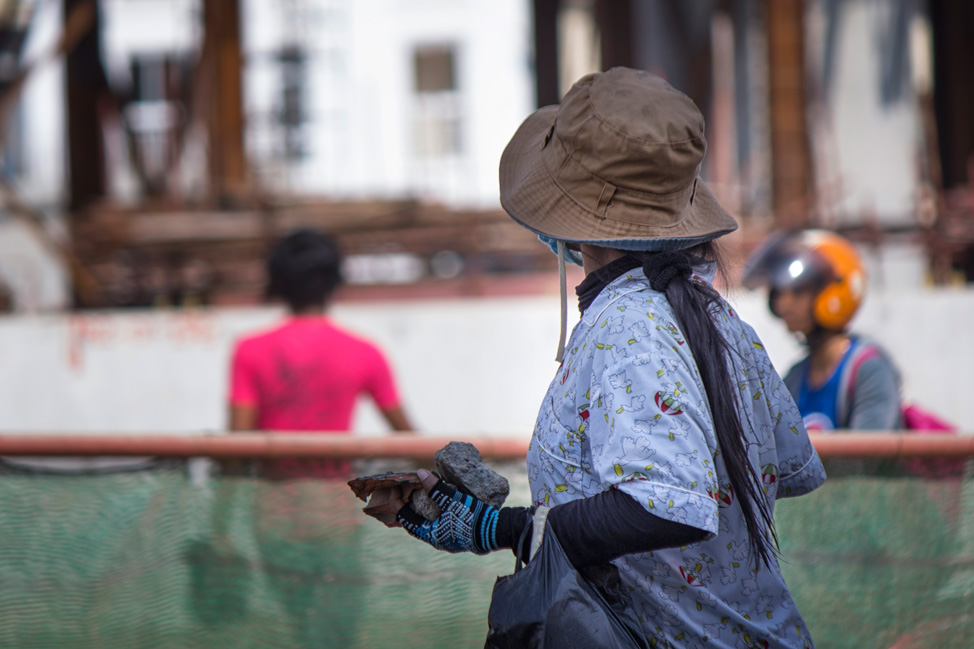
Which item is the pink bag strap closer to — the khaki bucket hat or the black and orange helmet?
the black and orange helmet

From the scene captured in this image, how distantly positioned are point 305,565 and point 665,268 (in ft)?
5.62

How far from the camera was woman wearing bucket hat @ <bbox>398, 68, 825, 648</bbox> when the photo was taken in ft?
4.49

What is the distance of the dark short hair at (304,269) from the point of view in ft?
12.0

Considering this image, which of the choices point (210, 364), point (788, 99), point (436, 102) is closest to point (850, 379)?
point (210, 364)

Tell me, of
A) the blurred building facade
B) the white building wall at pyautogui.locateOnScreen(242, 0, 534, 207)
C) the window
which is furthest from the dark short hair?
the window

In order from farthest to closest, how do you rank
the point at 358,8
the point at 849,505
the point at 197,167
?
1. the point at 358,8
2. the point at 197,167
3. the point at 849,505

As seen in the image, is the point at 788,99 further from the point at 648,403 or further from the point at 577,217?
the point at 648,403

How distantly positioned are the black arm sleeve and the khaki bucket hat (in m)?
0.40

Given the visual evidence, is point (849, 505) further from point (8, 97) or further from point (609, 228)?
point (8, 97)

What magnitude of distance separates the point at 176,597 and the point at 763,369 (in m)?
1.88

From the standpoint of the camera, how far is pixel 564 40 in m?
13.5

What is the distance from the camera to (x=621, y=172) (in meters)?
1.46

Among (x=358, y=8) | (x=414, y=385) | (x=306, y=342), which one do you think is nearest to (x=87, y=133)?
(x=358, y=8)

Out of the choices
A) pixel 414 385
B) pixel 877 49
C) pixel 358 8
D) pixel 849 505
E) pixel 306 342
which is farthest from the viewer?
pixel 358 8
